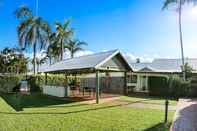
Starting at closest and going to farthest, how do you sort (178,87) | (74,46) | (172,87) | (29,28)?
1. (178,87)
2. (172,87)
3. (29,28)
4. (74,46)

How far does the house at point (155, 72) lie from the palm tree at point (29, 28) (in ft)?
47.7

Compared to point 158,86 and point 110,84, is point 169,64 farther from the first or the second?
point 158,86

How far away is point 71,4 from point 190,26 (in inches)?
517

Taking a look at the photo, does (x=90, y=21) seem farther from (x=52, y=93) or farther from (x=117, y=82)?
(x=117, y=82)

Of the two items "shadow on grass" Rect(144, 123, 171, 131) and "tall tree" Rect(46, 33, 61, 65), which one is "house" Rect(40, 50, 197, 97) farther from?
"tall tree" Rect(46, 33, 61, 65)

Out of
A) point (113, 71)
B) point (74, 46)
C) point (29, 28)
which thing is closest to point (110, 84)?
point (113, 71)

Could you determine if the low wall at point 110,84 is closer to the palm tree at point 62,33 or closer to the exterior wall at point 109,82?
the exterior wall at point 109,82

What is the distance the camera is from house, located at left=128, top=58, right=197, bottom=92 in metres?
27.9

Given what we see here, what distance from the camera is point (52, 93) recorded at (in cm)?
2388

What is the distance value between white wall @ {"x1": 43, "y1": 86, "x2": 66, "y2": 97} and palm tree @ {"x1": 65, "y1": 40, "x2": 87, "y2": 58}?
724 inches

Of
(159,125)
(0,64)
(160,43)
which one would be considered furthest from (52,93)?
(0,64)

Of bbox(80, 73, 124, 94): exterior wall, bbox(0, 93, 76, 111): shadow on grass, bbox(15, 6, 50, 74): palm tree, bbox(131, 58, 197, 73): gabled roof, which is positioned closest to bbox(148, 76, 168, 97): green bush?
bbox(80, 73, 124, 94): exterior wall

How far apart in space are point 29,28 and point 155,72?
61.4 ft

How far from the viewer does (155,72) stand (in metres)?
29.3
